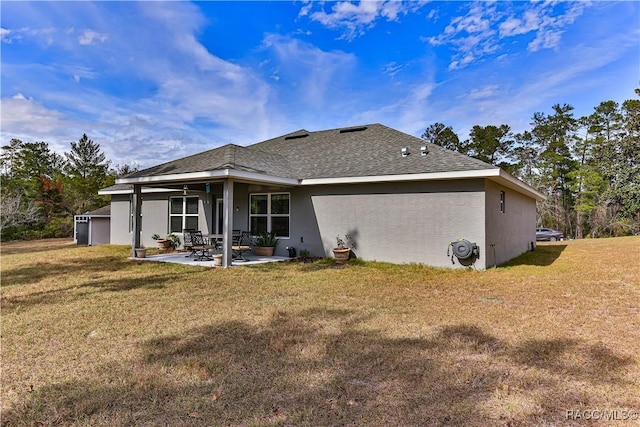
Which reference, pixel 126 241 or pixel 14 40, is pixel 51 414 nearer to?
pixel 14 40

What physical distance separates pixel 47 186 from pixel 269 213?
23929 millimetres

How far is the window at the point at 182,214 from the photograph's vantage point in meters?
13.9

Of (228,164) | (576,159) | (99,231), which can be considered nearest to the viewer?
→ (228,164)

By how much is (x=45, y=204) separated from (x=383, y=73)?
25641 mm

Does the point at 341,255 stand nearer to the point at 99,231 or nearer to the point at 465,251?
the point at 465,251

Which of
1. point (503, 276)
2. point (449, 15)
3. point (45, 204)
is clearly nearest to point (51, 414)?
point (503, 276)

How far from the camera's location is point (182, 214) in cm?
Result: 1414

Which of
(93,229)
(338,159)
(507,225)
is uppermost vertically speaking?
(338,159)

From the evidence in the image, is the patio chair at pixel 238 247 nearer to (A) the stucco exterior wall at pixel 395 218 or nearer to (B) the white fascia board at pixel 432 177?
(A) the stucco exterior wall at pixel 395 218

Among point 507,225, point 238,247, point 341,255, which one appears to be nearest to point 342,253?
point 341,255

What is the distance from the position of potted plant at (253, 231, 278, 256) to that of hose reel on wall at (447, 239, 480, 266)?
5.83 metres

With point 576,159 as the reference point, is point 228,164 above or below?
below

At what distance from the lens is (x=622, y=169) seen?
2530 centimetres

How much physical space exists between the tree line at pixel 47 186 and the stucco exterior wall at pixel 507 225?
82.0ft
